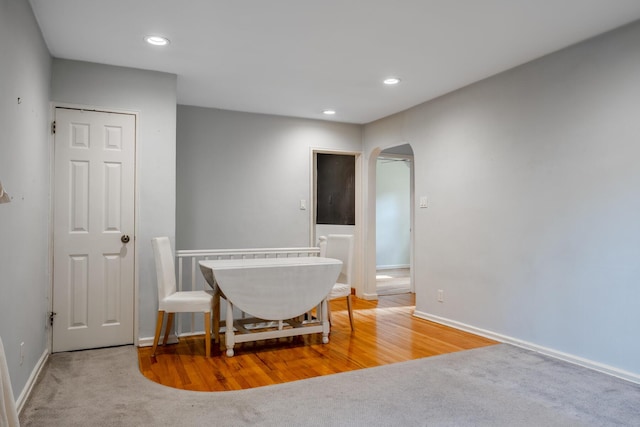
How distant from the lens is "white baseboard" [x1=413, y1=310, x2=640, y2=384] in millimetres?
2625

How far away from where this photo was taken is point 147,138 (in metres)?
3.40

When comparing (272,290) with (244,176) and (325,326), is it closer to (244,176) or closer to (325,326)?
(325,326)

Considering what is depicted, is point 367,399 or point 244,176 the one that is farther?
point 244,176

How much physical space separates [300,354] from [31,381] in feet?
5.51

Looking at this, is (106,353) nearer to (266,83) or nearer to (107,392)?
(107,392)

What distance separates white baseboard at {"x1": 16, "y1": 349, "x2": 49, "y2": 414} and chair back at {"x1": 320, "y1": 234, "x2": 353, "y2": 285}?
232 cm

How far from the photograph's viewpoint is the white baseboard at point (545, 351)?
8.61ft

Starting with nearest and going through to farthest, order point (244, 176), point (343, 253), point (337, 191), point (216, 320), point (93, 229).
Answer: point (93, 229) < point (216, 320) < point (343, 253) < point (244, 176) < point (337, 191)

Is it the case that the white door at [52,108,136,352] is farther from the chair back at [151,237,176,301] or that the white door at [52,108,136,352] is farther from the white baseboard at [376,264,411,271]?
the white baseboard at [376,264,411,271]

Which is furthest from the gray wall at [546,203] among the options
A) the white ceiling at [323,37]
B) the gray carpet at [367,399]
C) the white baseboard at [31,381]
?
the white baseboard at [31,381]

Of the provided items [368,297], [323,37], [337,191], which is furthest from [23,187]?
[337,191]

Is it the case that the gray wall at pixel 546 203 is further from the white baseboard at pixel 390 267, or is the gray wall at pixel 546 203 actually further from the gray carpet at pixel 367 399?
the white baseboard at pixel 390 267

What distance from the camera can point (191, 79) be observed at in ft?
12.0

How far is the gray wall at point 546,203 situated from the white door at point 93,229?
111 inches
